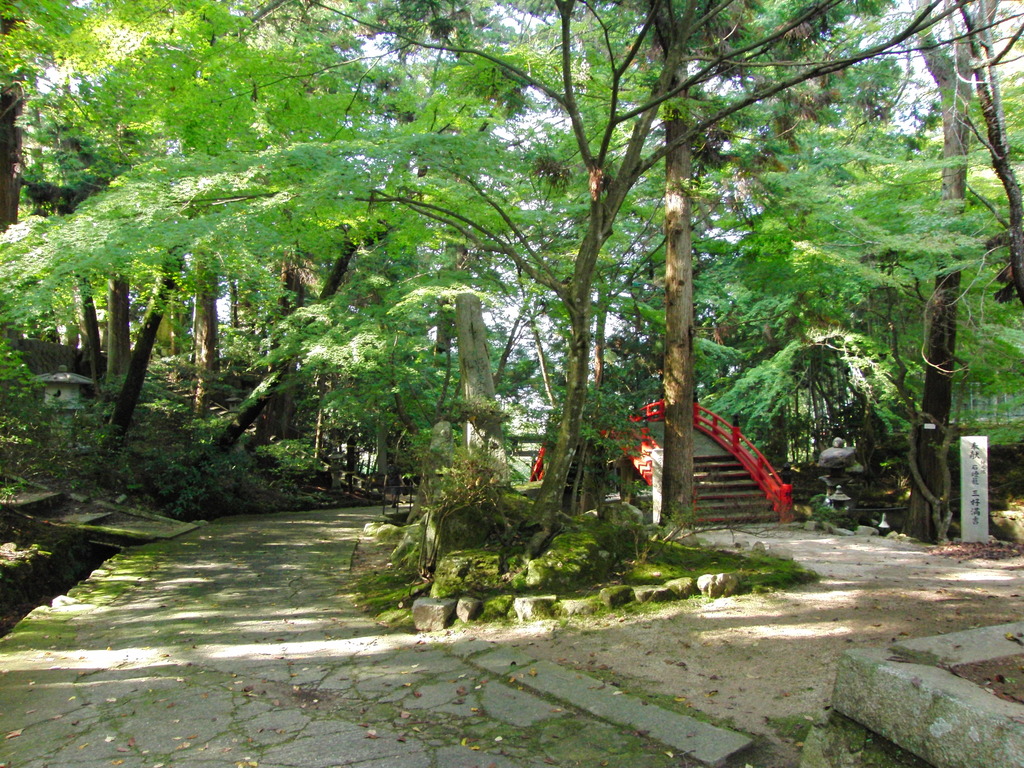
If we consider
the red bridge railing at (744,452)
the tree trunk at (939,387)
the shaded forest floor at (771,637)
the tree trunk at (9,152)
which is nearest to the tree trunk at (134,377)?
the tree trunk at (9,152)

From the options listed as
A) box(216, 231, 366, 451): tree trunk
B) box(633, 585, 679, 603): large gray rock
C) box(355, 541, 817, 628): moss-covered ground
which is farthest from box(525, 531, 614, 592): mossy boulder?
box(216, 231, 366, 451): tree trunk

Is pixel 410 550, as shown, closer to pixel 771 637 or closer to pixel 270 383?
pixel 771 637

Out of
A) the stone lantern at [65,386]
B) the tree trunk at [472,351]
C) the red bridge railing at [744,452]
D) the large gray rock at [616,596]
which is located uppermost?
the tree trunk at [472,351]

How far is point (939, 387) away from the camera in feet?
39.0

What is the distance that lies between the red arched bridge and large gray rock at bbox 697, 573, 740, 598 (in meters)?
6.05

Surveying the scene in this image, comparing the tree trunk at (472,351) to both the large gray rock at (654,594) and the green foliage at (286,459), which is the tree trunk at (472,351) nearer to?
the large gray rock at (654,594)

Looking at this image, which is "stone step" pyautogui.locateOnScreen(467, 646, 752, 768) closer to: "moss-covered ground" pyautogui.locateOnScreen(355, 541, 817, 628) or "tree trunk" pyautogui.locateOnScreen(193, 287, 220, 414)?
"moss-covered ground" pyautogui.locateOnScreen(355, 541, 817, 628)

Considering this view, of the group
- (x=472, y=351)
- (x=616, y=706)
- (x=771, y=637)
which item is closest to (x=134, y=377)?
(x=472, y=351)

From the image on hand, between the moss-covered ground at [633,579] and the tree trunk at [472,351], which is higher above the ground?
the tree trunk at [472,351]

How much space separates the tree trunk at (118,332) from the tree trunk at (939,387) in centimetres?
1752

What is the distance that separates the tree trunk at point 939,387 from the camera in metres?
10.6

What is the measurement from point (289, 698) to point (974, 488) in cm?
970

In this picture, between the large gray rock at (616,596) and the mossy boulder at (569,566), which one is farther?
the mossy boulder at (569,566)

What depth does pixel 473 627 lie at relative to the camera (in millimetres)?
5758
